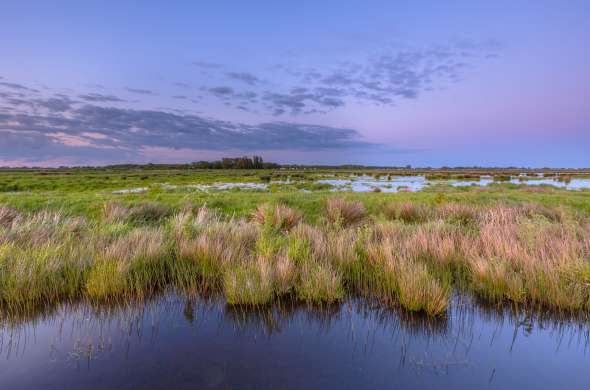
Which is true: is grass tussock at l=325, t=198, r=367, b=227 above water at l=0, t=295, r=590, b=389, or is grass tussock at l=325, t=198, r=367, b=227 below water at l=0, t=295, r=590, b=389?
above

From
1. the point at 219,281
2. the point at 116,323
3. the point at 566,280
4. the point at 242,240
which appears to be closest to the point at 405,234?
the point at 566,280

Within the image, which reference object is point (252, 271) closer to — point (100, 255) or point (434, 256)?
point (100, 255)

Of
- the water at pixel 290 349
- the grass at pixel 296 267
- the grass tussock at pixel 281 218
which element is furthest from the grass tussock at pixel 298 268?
the grass tussock at pixel 281 218

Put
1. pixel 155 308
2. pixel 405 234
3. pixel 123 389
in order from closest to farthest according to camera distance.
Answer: pixel 123 389 < pixel 155 308 < pixel 405 234

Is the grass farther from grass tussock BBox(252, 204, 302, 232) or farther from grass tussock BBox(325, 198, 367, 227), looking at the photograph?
grass tussock BBox(325, 198, 367, 227)

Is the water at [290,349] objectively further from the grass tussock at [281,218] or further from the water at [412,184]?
the water at [412,184]

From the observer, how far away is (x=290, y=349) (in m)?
4.17

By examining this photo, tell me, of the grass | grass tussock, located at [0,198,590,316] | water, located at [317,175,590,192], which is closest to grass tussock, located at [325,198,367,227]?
the grass

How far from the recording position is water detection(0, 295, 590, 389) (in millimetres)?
Answer: 3553

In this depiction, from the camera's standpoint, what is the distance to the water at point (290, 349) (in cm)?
355

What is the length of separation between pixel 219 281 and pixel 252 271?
38.1 inches

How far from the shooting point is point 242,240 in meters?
8.30

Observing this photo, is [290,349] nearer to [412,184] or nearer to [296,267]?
[296,267]

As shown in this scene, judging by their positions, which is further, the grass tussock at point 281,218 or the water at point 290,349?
the grass tussock at point 281,218
